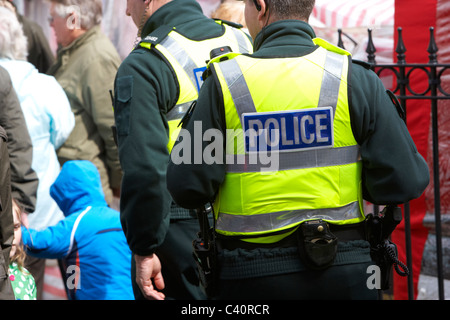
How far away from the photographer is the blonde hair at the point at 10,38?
4805 mm

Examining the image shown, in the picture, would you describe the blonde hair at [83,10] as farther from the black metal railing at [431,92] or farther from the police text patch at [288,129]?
the police text patch at [288,129]

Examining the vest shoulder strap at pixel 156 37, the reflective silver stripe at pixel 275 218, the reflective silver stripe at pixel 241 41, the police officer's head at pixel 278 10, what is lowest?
the reflective silver stripe at pixel 275 218

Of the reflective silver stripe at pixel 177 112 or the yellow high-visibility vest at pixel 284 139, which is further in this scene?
the reflective silver stripe at pixel 177 112

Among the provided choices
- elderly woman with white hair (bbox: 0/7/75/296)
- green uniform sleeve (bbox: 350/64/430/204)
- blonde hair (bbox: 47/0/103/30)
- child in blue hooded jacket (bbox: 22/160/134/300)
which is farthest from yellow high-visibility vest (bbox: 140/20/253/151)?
blonde hair (bbox: 47/0/103/30)

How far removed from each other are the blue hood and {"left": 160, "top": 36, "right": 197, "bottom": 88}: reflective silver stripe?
4.37 ft

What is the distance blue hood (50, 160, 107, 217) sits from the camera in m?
4.23

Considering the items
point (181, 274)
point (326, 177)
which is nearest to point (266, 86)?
point (326, 177)

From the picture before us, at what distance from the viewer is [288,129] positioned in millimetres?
2443

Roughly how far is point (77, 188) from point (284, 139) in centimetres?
209

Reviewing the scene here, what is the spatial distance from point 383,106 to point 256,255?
673 millimetres

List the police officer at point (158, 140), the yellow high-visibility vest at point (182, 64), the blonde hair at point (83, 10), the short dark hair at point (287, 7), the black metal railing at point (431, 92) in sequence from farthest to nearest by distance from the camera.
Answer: the blonde hair at point (83, 10) < the black metal railing at point (431, 92) < the yellow high-visibility vest at point (182, 64) < the police officer at point (158, 140) < the short dark hair at point (287, 7)

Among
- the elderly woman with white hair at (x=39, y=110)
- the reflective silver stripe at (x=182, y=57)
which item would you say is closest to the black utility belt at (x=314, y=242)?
the reflective silver stripe at (x=182, y=57)

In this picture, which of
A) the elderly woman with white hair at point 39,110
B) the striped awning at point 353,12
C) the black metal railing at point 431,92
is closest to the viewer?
the black metal railing at point 431,92

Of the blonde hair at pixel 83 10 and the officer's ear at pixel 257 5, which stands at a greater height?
the officer's ear at pixel 257 5
